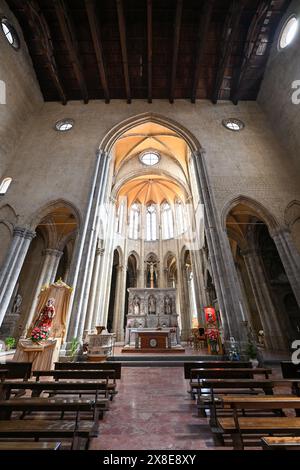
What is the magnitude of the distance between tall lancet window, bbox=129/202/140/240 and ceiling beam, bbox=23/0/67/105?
12.6m

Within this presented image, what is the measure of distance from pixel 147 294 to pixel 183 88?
1436 cm

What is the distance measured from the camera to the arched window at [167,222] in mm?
22141

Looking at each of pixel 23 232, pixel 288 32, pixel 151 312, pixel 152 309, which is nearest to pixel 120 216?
pixel 152 309

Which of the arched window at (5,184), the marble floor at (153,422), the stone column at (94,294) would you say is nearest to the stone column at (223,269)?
the marble floor at (153,422)

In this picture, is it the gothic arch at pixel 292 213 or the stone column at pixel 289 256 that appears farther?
the gothic arch at pixel 292 213

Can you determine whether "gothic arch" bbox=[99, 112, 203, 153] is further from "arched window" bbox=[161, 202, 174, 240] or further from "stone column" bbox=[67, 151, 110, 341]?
"arched window" bbox=[161, 202, 174, 240]

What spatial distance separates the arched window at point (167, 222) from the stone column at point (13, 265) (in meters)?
14.5

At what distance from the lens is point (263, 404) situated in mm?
2084

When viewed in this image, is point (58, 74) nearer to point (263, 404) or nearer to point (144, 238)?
point (144, 238)

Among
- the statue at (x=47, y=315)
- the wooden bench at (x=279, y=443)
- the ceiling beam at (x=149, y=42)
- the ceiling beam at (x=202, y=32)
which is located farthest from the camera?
the ceiling beam at (x=149, y=42)

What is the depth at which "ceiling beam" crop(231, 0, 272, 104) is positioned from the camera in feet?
32.9

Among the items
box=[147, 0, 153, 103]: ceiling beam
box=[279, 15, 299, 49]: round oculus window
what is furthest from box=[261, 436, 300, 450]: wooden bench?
box=[279, 15, 299, 49]: round oculus window

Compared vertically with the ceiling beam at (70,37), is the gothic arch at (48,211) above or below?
below

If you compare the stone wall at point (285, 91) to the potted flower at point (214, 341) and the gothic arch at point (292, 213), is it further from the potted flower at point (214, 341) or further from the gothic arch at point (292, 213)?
the potted flower at point (214, 341)
